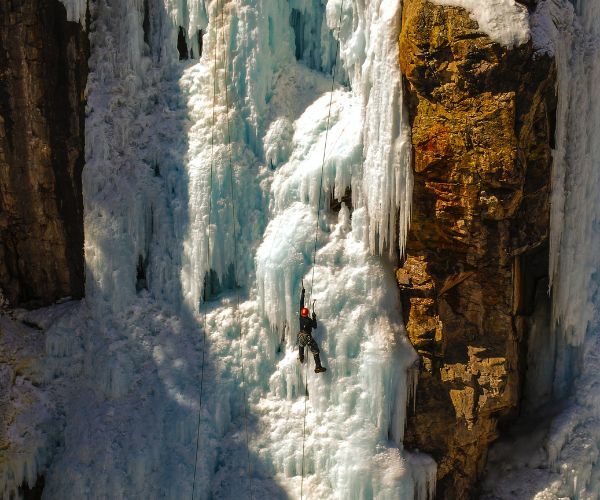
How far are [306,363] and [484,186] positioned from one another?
9.84 feet

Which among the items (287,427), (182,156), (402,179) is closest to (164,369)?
(287,427)

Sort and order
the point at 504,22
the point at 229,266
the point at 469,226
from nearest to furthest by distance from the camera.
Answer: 1. the point at 504,22
2. the point at 469,226
3. the point at 229,266

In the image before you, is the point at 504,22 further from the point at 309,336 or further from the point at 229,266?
the point at 229,266

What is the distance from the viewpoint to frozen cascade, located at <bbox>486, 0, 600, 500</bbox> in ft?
32.5

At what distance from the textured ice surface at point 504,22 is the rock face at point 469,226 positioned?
93mm

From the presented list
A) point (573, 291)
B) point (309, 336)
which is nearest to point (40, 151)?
point (309, 336)

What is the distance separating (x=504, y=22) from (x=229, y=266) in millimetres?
4369

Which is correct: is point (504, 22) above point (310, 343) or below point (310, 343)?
above

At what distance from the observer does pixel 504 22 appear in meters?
8.88

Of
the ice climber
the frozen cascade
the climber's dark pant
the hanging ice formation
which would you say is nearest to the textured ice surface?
the frozen cascade

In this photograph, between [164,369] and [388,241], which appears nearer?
[388,241]

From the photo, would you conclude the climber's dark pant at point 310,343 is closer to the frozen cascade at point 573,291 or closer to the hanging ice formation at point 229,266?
the hanging ice formation at point 229,266

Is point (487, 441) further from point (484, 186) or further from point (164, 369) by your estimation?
point (164, 369)

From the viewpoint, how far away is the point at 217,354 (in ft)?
35.4
